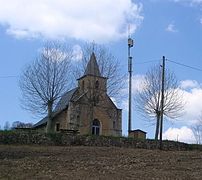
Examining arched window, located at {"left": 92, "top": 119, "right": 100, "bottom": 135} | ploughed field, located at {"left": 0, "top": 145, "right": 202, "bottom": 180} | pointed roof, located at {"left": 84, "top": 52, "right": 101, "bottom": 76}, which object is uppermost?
pointed roof, located at {"left": 84, "top": 52, "right": 101, "bottom": 76}

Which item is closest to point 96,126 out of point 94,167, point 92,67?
point 92,67

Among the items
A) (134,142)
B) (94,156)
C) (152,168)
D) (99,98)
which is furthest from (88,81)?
(152,168)

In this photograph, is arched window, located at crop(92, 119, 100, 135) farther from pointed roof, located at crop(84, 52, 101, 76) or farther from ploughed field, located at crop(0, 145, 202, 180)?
ploughed field, located at crop(0, 145, 202, 180)

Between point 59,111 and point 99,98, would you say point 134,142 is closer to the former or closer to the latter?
point 99,98

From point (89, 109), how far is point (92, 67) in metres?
6.10

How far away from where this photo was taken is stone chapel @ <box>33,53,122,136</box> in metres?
50.7

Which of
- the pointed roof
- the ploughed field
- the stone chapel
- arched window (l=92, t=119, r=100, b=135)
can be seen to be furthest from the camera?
arched window (l=92, t=119, r=100, b=135)

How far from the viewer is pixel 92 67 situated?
2020 inches

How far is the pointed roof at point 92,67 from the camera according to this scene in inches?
1951

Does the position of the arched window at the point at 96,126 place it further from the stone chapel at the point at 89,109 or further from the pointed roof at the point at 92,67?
the pointed roof at the point at 92,67

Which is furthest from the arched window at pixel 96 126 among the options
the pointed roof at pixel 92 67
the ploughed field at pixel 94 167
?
the ploughed field at pixel 94 167

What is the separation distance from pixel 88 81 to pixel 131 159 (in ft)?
98.0

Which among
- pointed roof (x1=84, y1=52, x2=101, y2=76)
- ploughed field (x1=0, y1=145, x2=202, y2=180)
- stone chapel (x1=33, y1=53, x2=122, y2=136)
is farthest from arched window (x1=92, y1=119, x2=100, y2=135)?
ploughed field (x1=0, y1=145, x2=202, y2=180)

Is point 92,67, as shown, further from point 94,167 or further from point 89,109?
point 94,167
